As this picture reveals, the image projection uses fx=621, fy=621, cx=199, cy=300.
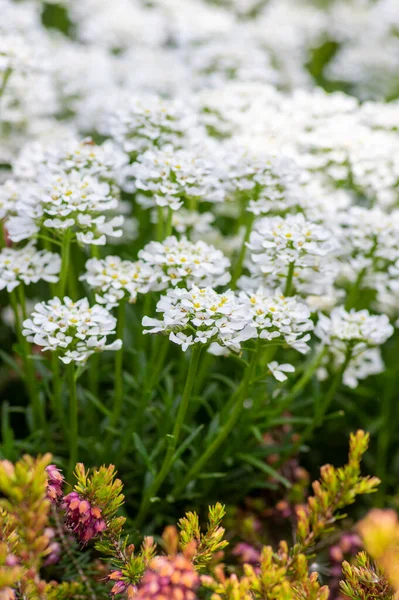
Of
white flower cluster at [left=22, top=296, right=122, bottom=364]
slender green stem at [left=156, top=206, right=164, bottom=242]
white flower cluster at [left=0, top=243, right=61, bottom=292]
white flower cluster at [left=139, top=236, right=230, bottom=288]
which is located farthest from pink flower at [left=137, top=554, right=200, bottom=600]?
slender green stem at [left=156, top=206, right=164, bottom=242]

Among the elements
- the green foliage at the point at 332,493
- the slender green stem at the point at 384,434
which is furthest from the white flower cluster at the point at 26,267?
the slender green stem at the point at 384,434

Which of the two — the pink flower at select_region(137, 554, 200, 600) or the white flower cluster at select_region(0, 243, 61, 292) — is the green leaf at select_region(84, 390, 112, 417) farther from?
the pink flower at select_region(137, 554, 200, 600)

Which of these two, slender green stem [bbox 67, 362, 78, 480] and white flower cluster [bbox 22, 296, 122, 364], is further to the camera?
slender green stem [bbox 67, 362, 78, 480]

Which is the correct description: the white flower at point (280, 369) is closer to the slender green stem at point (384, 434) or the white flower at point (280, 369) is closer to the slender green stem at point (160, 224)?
the slender green stem at point (160, 224)

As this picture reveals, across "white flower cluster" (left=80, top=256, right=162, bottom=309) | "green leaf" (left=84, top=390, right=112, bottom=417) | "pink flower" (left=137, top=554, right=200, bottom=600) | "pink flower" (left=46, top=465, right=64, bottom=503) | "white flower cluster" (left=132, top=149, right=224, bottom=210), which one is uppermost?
"white flower cluster" (left=132, top=149, right=224, bottom=210)

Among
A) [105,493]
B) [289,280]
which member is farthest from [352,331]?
[105,493]
